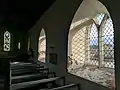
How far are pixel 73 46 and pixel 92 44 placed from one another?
0.40 m

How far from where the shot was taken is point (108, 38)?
2.61 meters

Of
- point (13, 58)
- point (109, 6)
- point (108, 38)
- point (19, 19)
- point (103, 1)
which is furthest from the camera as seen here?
point (19, 19)

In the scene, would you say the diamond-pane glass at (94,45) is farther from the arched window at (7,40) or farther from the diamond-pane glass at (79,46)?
the arched window at (7,40)

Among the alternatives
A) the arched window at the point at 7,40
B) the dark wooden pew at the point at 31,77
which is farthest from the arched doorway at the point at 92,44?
the arched window at the point at 7,40

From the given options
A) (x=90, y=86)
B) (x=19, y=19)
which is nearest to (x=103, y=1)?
(x=90, y=86)

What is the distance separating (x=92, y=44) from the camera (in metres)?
3.01

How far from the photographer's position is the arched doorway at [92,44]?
2.49 metres

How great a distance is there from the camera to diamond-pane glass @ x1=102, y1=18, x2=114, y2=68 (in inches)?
99.2

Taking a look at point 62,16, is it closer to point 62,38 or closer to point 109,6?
point 62,38

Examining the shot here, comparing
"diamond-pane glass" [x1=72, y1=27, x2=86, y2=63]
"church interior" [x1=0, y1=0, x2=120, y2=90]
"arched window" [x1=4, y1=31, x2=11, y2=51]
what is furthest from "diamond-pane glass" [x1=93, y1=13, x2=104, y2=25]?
"arched window" [x1=4, y1=31, x2=11, y2=51]

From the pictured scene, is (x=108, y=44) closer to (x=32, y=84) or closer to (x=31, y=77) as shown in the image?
(x=32, y=84)

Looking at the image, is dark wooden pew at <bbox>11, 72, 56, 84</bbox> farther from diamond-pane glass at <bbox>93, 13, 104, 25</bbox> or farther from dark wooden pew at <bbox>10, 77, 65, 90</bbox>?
diamond-pane glass at <bbox>93, 13, 104, 25</bbox>

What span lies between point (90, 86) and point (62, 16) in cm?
155

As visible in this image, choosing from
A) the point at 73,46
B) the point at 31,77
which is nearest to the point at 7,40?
the point at 31,77
